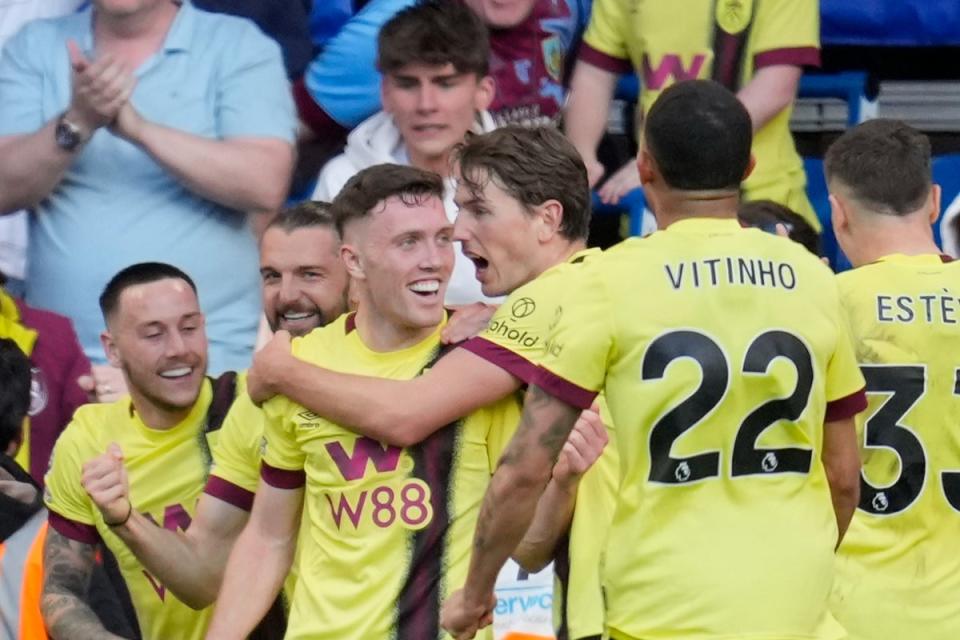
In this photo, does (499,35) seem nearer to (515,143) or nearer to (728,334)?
(515,143)

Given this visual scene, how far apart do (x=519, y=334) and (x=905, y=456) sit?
1.14 m

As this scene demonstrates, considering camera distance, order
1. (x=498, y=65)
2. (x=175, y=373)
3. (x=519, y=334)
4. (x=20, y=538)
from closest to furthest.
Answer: (x=519, y=334)
(x=20, y=538)
(x=175, y=373)
(x=498, y=65)

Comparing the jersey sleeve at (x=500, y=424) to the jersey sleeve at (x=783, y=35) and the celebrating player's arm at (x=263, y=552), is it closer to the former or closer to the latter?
the celebrating player's arm at (x=263, y=552)

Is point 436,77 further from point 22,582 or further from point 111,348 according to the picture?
point 22,582

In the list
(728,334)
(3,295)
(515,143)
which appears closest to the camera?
(728,334)

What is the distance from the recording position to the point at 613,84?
779 centimetres

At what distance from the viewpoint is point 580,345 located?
4453mm

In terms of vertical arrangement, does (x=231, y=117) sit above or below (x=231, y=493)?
above

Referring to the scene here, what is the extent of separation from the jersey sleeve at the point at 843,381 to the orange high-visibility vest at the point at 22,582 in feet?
7.14

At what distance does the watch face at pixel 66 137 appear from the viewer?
6953mm

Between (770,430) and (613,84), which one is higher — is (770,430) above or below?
below

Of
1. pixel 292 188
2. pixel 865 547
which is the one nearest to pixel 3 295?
pixel 292 188

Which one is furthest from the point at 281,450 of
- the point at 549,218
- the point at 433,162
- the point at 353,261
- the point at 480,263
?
the point at 433,162

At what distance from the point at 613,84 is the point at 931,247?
8.13 feet
